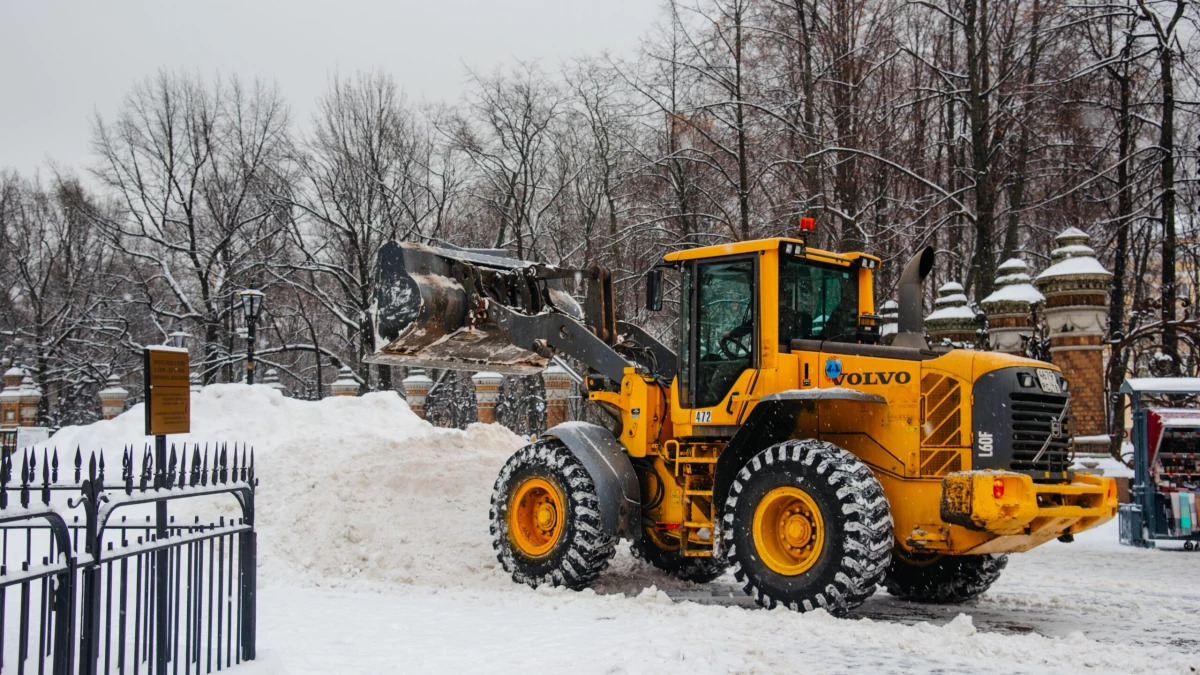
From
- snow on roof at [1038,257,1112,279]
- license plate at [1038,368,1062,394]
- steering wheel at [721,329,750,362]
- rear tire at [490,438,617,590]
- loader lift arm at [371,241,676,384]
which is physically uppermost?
snow on roof at [1038,257,1112,279]

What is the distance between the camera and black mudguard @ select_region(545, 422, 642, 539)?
32.2ft

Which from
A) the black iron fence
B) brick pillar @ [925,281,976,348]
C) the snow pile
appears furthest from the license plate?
brick pillar @ [925,281,976,348]

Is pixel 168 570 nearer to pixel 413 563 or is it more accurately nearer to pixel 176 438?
pixel 413 563

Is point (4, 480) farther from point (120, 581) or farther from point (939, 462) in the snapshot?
point (939, 462)

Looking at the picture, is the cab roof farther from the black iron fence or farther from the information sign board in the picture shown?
the black iron fence

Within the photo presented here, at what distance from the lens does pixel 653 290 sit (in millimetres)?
9445

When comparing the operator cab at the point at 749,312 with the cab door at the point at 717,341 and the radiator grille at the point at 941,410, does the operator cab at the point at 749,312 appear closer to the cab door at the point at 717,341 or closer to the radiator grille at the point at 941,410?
the cab door at the point at 717,341

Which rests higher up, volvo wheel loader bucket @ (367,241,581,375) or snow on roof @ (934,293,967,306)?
snow on roof @ (934,293,967,306)

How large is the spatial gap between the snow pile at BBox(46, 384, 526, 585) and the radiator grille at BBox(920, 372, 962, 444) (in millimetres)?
4559

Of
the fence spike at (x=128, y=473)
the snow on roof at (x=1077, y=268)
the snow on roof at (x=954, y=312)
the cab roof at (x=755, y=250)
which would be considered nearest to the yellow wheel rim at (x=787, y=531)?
the cab roof at (x=755, y=250)

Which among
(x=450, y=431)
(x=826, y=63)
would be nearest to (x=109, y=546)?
(x=450, y=431)

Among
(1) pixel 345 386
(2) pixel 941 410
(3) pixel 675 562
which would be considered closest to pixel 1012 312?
(3) pixel 675 562

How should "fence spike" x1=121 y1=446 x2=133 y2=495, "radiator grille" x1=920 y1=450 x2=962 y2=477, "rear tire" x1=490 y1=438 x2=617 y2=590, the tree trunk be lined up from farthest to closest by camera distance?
the tree trunk, "rear tire" x1=490 y1=438 x2=617 y2=590, "radiator grille" x1=920 y1=450 x2=962 y2=477, "fence spike" x1=121 y1=446 x2=133 y2=495

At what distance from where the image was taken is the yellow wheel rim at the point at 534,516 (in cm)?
1027
